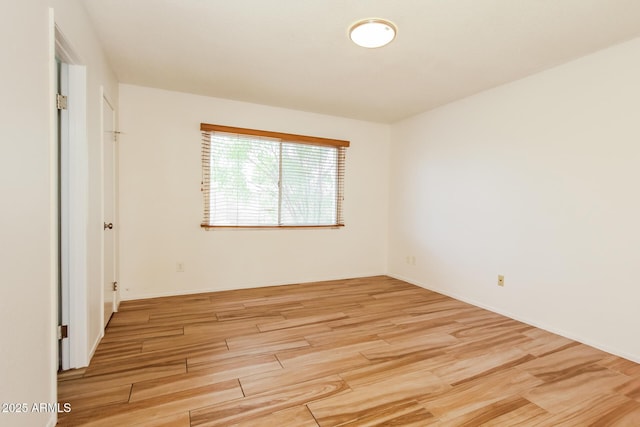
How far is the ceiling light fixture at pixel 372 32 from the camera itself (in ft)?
6.91

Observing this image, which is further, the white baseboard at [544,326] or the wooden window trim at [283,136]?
the wooden window trim at [283,136]

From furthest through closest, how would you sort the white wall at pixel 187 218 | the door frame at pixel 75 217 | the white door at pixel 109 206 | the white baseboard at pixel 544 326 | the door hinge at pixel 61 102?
the white wall at pixel 187 218 → the white door at pixel 109 206 → the white baseboard at pixel 544 326 → the door frame at pixel 75 217 → the door hinge at pixel 61 102

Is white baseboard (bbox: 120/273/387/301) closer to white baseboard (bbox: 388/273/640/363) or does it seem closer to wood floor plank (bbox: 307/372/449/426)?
white baseboard (bbox: 388/273/640/363)

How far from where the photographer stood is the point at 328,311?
3.20m

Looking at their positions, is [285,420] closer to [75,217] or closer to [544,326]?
[75,217]

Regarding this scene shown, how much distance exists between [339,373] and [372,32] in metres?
2.41

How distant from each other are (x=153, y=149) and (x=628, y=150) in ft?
14.7

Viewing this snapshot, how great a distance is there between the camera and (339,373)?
201 cm

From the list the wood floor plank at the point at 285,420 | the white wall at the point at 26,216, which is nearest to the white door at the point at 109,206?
the white wall at the point at 26,216

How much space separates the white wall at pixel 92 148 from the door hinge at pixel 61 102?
0.49 ft

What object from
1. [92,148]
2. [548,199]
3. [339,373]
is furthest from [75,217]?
[548,199]

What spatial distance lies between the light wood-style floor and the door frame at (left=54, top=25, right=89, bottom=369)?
10.3 inches

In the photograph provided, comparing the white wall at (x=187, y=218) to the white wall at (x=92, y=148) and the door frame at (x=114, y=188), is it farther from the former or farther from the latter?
the white wall at (x=92, y=148)

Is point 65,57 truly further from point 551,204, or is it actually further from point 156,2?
point 551,204
